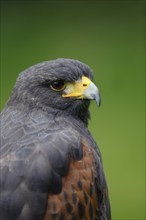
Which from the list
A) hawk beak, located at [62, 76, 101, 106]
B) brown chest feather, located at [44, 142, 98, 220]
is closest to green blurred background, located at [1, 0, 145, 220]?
hawk beak, located at [62, 76, 101, 106]

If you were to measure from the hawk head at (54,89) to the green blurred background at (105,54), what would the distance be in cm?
460

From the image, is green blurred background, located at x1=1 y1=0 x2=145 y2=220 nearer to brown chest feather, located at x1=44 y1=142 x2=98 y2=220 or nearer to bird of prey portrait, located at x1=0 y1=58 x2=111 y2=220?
bird of prey portrait, located at x1=0 y1=58 x2=111 y2=220

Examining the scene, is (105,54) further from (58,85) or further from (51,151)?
(51,151)

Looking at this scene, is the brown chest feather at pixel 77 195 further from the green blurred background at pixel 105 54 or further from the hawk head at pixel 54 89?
the green blurred background at pixel 105 54

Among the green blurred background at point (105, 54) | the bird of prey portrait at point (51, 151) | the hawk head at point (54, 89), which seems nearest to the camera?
the bird of prey portrait at point (51, 151)

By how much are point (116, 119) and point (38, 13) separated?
8.90ft

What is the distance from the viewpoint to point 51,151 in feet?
15.4

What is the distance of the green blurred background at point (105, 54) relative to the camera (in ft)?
33.8

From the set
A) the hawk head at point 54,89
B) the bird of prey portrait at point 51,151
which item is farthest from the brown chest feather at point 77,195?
the hawk head at point 54,89

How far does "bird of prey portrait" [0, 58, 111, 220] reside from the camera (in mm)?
4562

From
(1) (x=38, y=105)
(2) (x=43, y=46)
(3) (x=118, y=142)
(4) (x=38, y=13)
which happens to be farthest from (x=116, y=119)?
(1) (x=38, y=105)

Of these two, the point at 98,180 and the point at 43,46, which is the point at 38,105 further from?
the point at 43,46

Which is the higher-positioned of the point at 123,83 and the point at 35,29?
the point at 35,29

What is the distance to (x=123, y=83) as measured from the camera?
11.4 m
